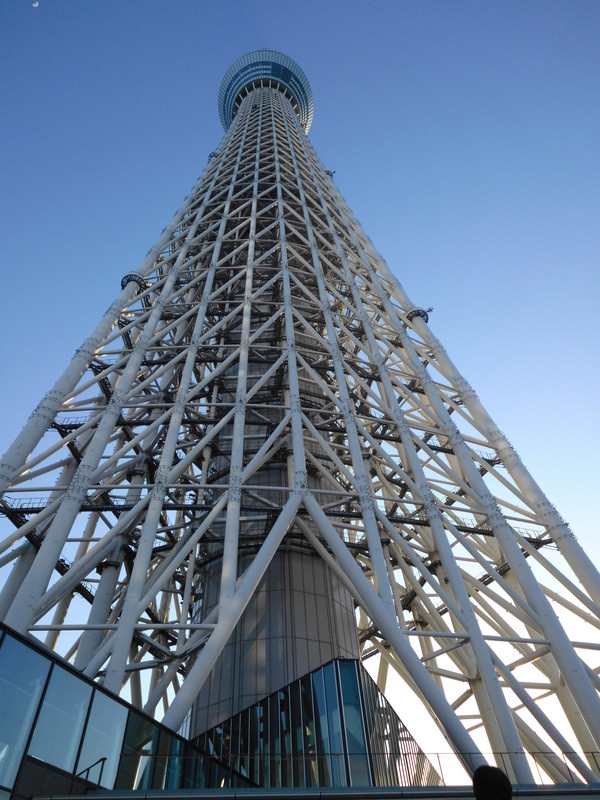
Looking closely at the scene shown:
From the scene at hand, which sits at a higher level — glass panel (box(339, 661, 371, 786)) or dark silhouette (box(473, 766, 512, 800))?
glass panel (box(339, 661, 371, 786))

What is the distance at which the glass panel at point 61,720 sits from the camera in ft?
35.2

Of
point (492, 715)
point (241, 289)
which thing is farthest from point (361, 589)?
point (241, 289)

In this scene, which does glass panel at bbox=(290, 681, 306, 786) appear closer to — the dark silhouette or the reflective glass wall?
the reflective glass wall

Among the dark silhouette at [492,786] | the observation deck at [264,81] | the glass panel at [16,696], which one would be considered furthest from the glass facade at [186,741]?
the observation deck at [264,81]

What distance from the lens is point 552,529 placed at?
23531 millimetres

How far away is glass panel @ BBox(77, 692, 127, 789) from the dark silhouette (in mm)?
10529

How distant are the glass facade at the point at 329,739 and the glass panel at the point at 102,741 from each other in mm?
2632

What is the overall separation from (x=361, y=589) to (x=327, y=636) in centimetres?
586

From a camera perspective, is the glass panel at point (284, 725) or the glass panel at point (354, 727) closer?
the glass panel at point (354, 727)

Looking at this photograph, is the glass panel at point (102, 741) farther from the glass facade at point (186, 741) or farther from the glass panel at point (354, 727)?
the glass panel at point (354, 727)

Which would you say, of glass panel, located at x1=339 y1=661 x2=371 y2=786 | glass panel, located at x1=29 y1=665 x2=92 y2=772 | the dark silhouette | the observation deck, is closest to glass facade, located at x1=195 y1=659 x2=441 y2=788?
glass panel, located at x1=339 y1=661 x2=371 y2=786

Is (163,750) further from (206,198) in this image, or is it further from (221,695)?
(206,198)

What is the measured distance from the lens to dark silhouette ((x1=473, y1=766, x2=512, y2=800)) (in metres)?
3.37

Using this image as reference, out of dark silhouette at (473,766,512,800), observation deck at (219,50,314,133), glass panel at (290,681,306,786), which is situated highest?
observation deck at (219,50,314,133)
